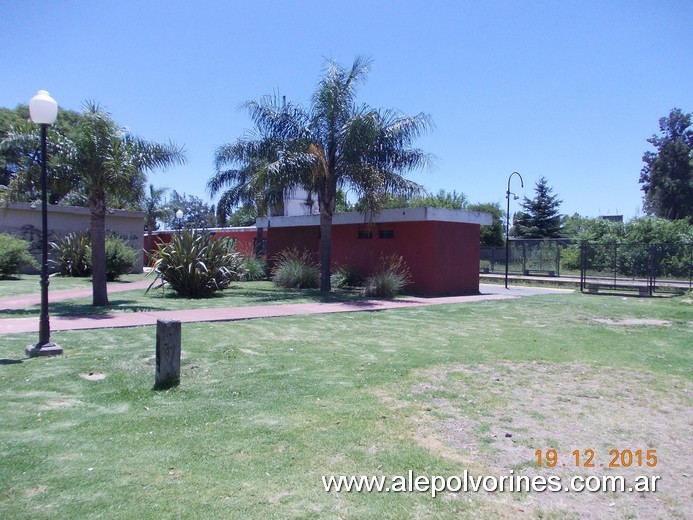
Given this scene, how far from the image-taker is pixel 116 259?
22406 millimetres

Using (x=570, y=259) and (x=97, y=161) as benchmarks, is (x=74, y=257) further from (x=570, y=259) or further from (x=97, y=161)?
(x=570, y=259)

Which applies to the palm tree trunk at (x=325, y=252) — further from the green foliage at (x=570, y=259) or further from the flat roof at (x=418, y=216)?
the green foliage at (x=570, y=259)

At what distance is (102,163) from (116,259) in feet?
34.3

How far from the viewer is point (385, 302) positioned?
16.8m

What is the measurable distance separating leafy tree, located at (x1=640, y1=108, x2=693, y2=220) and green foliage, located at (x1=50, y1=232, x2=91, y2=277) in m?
51.7

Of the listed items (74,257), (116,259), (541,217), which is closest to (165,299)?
(116,259)

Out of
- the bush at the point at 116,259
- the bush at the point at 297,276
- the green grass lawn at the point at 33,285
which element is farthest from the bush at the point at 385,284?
the bush at the point at 116,259

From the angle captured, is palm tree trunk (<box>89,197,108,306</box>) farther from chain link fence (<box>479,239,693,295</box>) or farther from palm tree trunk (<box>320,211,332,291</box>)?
chain link fence (<box>479,239,693,295</box>)

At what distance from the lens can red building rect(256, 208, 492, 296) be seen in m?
20.0

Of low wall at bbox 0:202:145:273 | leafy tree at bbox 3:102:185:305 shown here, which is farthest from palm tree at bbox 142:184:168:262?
leafy tree at bbox 3:102:185:305

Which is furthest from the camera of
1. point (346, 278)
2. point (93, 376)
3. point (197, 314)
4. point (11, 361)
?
point (346, 278)

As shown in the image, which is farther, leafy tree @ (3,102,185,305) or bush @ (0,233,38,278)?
bush @ (0,233,38,278)

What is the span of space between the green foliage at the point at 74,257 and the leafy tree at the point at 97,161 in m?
9.84

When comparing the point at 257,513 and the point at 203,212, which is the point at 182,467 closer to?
the point at 257,513
